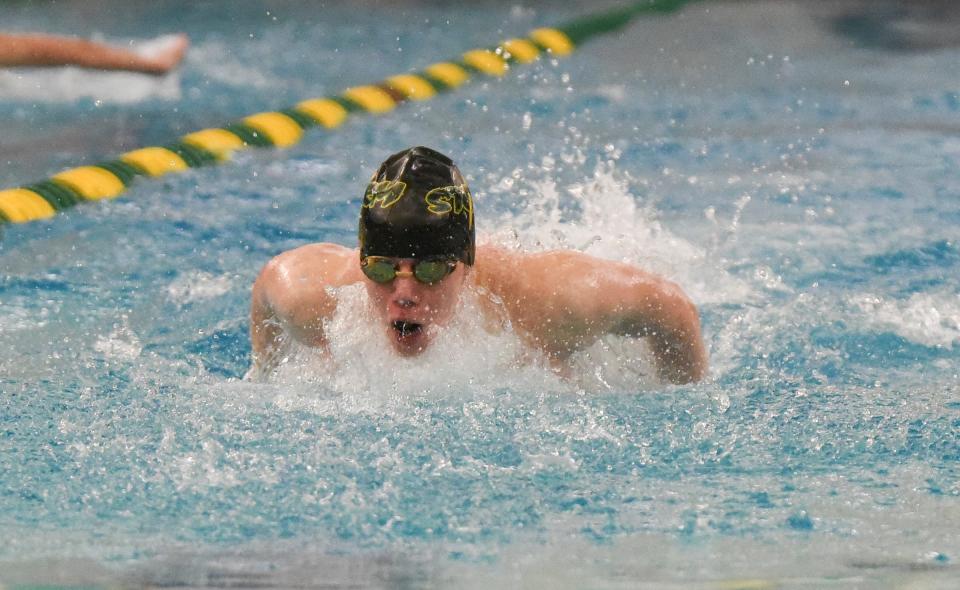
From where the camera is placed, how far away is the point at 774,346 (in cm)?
356

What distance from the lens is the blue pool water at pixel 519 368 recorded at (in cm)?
240

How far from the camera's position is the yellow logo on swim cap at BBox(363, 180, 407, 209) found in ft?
9.46

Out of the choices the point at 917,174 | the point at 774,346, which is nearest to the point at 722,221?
the point at 917,174

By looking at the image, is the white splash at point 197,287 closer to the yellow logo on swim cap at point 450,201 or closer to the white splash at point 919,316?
the yellow logo on swim cap at point 450,201

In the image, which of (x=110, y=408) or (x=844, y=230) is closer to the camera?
(x=110, y=408)

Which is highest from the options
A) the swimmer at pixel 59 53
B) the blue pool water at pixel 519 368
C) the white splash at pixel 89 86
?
the swimmer at pixel 59 53

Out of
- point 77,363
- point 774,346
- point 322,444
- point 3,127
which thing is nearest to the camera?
point 322,444

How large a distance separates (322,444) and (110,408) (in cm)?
52

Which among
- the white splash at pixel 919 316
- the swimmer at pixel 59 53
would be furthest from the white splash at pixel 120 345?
the swimmer at pixel 59 53

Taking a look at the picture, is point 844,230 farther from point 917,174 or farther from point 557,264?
point 557,264

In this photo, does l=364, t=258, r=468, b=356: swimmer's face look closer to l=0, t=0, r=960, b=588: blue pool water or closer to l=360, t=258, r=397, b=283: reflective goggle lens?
l=360, t=258, r=397, b=283: reflective goggle lens

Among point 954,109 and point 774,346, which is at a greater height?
point 954,109

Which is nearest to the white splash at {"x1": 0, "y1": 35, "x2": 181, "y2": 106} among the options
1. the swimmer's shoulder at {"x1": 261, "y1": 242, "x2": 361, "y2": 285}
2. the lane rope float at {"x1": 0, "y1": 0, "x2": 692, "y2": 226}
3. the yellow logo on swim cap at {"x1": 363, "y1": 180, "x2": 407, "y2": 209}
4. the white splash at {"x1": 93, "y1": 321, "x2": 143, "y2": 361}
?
the lane rope float at {"x1": 0, "y1": 0, "x2": 692, "y2": 226}

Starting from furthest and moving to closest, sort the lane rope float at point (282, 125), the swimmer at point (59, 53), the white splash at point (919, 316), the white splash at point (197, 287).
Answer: the swimmer at point (59, 53), the lane rope float at point (282, 125), the white splash at point (197, 287), the white splash at point (919, 316)
